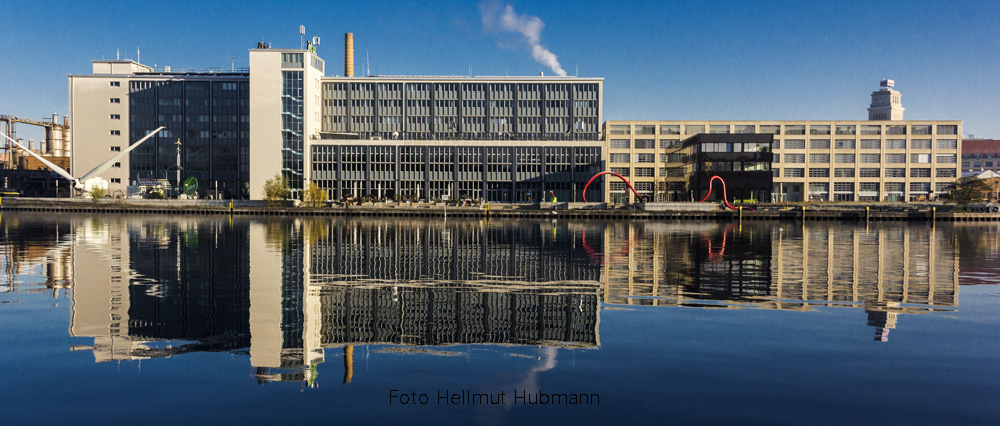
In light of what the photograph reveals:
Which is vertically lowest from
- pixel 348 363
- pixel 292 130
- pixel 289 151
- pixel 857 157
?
pixel 348 363

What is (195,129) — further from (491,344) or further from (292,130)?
(491,344)

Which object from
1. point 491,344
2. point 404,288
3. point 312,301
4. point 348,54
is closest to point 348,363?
point 491,344

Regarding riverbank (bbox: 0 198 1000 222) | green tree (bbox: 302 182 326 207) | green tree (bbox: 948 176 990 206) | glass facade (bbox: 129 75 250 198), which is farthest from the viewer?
glass facade (bbox: 129 75 250 198)

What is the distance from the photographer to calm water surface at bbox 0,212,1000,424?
1334 cm

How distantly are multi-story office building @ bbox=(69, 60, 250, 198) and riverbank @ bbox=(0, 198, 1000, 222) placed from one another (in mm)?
23846

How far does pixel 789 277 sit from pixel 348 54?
152984 mm

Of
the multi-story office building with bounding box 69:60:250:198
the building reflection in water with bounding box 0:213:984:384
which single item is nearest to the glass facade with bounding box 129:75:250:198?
the multi-story office building with bounding box 69:60:250:198

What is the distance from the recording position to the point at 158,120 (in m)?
160

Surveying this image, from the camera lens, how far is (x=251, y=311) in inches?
906

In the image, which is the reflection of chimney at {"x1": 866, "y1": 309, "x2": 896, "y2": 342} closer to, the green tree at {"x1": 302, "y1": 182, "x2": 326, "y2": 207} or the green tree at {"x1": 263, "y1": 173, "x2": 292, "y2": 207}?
the green tree at {"x1": 302, "y1": 182, "x2": 326, "y2": 207}

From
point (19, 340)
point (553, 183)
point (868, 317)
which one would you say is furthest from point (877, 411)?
point (553, 183)

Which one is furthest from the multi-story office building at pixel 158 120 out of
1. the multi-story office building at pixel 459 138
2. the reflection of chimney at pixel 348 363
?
the reflection of chimney at pixel 348 363

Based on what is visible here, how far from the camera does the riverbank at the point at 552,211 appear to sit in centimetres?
12219

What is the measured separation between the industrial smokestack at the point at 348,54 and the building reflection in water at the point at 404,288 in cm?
11946
